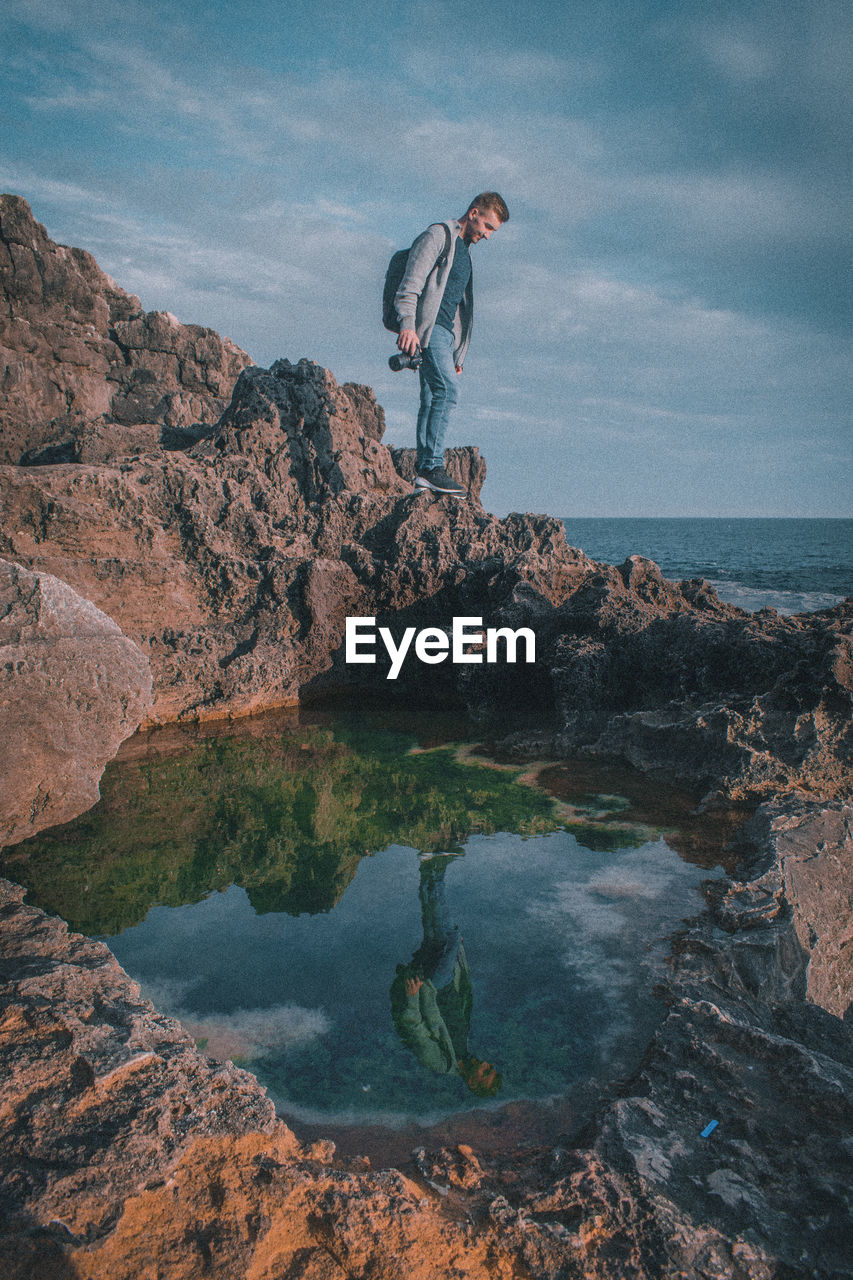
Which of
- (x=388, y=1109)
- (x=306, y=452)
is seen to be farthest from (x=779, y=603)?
(x=388, y=1109)

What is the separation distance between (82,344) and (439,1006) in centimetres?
2109

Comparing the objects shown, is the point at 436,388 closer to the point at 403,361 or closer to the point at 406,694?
the point at 403,361

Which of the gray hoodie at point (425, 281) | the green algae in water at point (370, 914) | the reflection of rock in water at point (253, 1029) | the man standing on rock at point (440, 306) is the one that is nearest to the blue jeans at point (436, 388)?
the man standing on rock at point (440, 306)

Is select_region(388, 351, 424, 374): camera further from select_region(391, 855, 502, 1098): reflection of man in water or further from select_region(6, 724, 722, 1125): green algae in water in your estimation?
select_region(391, 855, 502, 1098): reflection of man in water

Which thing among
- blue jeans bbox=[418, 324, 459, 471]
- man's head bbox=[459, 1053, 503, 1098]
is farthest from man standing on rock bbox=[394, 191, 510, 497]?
man's head bbox=[459, 1053, 503, 1098]

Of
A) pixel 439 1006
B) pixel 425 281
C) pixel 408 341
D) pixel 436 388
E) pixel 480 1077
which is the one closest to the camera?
pixel 480 1077

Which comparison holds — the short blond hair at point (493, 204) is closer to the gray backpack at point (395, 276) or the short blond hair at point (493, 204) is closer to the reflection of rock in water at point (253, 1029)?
the gray backpack at point (395, 276)

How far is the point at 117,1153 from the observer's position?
162 centimetres

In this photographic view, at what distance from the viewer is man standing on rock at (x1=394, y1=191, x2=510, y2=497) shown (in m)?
5.23

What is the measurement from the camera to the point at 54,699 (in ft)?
11.3

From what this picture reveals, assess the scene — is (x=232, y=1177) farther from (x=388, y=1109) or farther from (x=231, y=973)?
(x=231, y=973)

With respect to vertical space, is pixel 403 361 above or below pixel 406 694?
above

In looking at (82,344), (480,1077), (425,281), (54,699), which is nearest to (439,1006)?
(480,1077)

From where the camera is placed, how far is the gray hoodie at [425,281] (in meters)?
5.20
